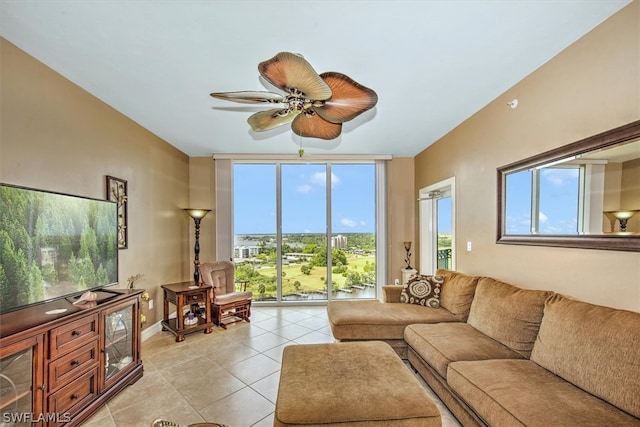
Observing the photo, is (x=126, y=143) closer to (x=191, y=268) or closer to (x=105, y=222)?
(x=105, y=222)

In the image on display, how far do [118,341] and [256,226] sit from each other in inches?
110

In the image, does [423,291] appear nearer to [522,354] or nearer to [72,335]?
[522,354]

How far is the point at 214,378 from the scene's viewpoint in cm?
260

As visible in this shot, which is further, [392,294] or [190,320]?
[190,320]

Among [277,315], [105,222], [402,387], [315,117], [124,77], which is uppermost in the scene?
[124,77]

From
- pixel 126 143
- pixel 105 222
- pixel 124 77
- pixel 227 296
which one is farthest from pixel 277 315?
pixel 124 77

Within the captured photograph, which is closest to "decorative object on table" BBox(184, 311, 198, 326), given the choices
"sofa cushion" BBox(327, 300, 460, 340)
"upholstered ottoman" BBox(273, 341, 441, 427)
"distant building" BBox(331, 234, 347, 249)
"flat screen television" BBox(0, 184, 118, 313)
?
"flat screen television" BBox(0, 184, 118, 313)

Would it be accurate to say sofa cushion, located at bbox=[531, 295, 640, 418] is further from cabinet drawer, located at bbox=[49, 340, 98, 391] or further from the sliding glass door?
the sliding glass door

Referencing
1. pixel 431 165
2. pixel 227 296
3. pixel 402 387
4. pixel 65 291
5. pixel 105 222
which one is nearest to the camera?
pixel 402 387

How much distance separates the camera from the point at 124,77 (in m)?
2.37

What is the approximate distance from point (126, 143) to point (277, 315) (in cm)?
314

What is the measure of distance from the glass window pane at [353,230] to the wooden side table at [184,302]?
2.19 m

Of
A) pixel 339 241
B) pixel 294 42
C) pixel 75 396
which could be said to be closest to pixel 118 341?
pixel 75 396

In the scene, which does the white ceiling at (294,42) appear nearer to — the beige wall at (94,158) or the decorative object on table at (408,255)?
the beige wall at (94,158)
